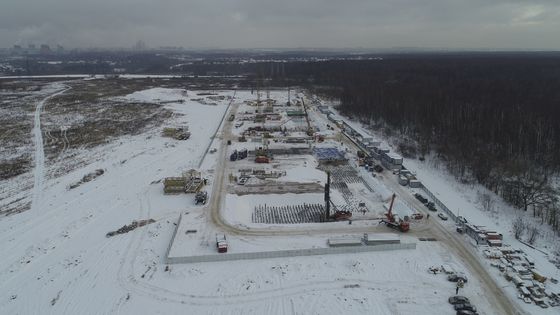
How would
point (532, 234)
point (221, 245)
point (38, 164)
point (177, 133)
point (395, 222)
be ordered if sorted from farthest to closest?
point (177, 133) < point (38, 164) < point (395, 222) < point (532, 234) < point (221, 245)

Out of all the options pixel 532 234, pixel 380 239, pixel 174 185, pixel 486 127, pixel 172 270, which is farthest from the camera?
pixel 486 127

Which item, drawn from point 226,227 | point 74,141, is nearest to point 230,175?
point 226,227

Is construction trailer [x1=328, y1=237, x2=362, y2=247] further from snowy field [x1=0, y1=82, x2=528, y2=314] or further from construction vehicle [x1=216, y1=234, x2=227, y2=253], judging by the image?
construction vehicle [x1=216, y1=234, x2=227, y2=253]

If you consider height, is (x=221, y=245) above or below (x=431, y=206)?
below

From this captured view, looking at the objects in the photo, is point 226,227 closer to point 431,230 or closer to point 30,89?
point 431,230

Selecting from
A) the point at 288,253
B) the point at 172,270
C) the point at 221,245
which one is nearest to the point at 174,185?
the point at 221,245

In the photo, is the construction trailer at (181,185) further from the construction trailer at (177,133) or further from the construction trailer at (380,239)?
the construction trailer at (177,133)

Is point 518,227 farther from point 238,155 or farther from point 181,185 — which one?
point 238,155

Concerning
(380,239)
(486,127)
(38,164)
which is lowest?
(380,239)
